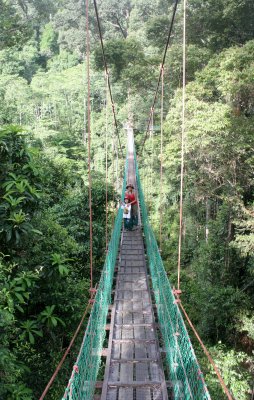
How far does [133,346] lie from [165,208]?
27.6ft

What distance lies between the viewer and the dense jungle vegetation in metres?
2.53

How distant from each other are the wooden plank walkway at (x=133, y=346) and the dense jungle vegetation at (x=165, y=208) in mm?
382

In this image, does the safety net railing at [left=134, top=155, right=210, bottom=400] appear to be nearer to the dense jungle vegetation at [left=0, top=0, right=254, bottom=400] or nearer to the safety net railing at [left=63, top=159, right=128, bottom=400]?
the safety net railing at [left=63, top=159, right=128, bottom=400]

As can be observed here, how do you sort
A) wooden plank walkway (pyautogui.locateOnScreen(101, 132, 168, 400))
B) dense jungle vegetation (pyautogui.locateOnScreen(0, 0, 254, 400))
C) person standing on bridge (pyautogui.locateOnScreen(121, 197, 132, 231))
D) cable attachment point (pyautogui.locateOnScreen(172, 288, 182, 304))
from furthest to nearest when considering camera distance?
person standing on bridge (pyautogui.locateOnScreen(121, 197, 132, 231))
dense jungle vegetation (pyautogui.locateOnScreen(0, 0, 254, 400))
cable attachment point (pyautogui.locateOnScreen(172, 288, 182, 304))
wooden plank walkway (pyautogui.locateOnScreen(101, 132, 168, 400))

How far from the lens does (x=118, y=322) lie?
2803mm

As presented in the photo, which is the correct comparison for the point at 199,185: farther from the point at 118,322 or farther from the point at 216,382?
the point at 118,322

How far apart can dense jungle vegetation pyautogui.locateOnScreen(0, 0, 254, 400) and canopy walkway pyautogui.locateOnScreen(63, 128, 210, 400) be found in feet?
1.20

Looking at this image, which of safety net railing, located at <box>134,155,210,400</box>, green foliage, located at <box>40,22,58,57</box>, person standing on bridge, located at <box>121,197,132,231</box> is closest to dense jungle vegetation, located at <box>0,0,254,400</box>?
person standing on bridge, located at <box>121,197,132,231</box>

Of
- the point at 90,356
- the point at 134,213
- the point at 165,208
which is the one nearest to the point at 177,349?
→ the point at 90,356

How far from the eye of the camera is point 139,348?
245 cm

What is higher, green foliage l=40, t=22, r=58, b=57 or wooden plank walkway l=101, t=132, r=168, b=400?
green foliage l=40, t=22, r=58, b=57

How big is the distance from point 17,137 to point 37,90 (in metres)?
13.3

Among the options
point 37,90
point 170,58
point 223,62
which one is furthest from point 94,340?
point 37,90

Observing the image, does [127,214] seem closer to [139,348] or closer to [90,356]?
[139,348]
